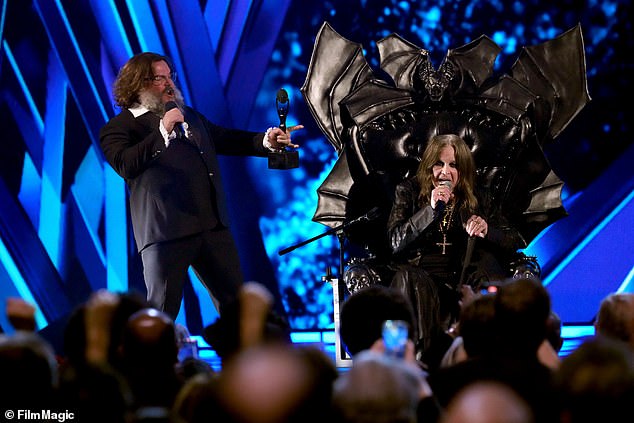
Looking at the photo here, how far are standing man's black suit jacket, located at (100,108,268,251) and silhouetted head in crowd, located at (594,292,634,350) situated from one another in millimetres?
2175

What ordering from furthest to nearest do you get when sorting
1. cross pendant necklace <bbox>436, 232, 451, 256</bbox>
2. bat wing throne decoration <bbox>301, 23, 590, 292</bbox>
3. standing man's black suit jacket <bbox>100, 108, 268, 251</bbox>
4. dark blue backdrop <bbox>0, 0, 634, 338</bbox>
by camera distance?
1. dark blue backdrop <bbox>0, 0, 634, 338</bbox>
2. bat wing throne decoration <bbox>301, 23, 590, 292</bbox>
3. cross pendant necklace <bbox>436, 232, 451, 256</bbox>
4. standing man's black suit jacket <bbox>100, 108, 268, 251</bbox>

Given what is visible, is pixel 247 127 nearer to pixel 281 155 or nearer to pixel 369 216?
pixel 369 216

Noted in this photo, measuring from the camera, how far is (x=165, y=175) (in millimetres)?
4512

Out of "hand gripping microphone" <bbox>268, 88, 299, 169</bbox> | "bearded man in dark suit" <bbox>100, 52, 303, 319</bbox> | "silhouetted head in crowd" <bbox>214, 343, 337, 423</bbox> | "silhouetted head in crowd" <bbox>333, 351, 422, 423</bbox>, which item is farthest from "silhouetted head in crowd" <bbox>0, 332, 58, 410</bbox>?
"hand gripping microphone" <bbox>268, 88, 299, 169</bbox>

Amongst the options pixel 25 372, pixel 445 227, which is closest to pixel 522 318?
pixel 25 372

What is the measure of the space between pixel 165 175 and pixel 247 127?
6.76 ft

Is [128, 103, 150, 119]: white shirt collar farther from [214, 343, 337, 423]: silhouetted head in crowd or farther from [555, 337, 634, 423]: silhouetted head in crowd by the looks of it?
[555, 337, 634, 423]: silhouetted head in crowd

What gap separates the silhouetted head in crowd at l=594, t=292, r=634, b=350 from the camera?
108 inches

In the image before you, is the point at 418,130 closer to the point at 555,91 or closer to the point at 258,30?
the point at 555,91

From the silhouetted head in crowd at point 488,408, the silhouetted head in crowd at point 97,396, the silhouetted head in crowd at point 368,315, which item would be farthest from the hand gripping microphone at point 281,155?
the silhouetted head in crowd at point 488,408

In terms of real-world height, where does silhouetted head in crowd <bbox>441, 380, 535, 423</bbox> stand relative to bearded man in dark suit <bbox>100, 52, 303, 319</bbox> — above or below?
below

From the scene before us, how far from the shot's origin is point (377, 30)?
649cm

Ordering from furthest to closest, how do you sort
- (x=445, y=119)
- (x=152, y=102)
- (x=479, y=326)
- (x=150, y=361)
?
(x=445, y=119)
(x=152, y=102)
(x=479, y=326)
(x=150, y=361)

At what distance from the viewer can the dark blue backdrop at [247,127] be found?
6449 mm
